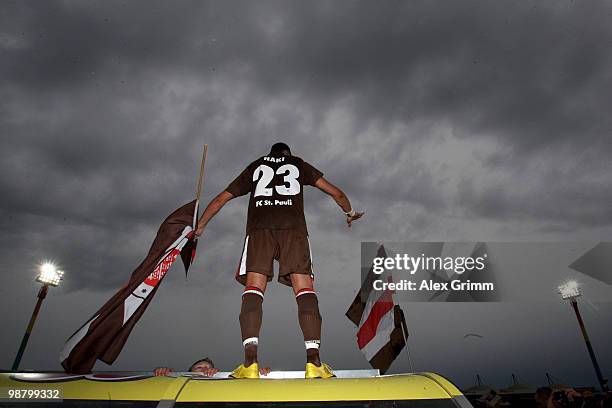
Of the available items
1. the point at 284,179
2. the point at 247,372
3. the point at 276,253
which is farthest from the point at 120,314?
the point at 284,179

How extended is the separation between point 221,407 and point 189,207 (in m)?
2.84

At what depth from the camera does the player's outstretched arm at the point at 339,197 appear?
5.04m

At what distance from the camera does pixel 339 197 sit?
5.10 meters

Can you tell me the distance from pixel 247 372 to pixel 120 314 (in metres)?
1.26

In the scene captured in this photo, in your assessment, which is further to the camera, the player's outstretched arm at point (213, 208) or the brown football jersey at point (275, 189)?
the player's outstretched arm at point (213, 208)

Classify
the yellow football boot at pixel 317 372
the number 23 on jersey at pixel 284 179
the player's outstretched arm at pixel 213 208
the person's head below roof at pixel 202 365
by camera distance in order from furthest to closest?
the person's head below roof at pixel 202 365 < the player's outstretched arm at pixel 213 208 < the number 23 on jersey at pixel 284 179 < the yellow football boot at pixel 317 372

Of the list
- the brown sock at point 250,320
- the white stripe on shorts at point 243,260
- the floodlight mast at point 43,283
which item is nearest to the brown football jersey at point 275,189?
the white stripe on shorts at point 243,260

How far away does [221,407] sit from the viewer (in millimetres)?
2344

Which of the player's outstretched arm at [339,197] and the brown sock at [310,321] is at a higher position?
the player's outstretched arm at [339,197]

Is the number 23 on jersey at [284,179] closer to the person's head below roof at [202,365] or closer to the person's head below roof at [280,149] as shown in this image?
the person's head below roof at [280,149]

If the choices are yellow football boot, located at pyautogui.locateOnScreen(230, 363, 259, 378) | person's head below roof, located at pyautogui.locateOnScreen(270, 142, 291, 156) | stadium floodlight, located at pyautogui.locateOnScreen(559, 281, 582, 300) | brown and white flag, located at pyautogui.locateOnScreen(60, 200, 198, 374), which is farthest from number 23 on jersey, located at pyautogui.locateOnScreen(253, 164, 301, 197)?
stadium floodlight, located at pyautogui.locateOnScreen(559, 281, 582, 300)

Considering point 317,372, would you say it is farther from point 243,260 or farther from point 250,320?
point 243,260

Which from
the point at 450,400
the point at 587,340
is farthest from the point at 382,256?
the point at 587,340

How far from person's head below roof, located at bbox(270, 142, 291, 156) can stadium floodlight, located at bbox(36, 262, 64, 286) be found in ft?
111
